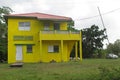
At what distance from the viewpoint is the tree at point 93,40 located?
7388 centimetres

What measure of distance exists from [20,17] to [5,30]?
1232 cm

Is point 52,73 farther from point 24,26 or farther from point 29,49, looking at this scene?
point 24,26

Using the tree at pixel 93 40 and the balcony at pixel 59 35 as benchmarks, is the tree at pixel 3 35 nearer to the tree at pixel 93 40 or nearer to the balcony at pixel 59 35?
the balcony at pixel 59 35

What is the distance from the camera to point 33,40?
157 feet

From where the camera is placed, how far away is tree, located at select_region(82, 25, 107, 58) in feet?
242

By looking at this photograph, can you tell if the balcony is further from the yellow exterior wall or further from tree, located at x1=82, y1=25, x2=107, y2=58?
tree, located at x1=82, y1=25, x2=107, y2=58

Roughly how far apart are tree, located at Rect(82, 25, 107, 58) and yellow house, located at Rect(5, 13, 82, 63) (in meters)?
25.3

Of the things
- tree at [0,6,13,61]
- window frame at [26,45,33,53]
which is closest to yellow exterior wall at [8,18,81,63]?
window frame at [26,45,33,53]

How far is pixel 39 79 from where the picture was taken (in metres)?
21.7

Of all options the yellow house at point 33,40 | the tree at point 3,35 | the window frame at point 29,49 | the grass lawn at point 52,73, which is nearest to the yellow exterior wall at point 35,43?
the yellow house at point 33,40

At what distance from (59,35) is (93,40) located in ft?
101

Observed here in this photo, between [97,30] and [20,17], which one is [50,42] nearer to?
A: [20,17]

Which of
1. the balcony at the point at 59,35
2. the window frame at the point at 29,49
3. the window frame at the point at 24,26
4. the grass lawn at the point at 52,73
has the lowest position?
the grass lawn at the point at 52,73

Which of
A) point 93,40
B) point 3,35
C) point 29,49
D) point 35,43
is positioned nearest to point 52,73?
point 35,43
